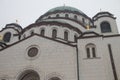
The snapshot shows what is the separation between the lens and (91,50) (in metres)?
17.7

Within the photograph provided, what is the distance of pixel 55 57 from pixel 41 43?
2.38 metres

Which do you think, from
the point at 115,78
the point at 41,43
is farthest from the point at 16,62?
the point at 115,78

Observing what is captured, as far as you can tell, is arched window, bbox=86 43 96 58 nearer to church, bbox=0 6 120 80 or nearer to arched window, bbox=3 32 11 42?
church, bbox=0 6 120 80

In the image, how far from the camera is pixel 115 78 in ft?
55.2

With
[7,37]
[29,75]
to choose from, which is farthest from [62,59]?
[7,37]

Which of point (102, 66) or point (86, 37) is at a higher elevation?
point (86, 37)

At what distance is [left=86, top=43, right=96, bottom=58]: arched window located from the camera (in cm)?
1737

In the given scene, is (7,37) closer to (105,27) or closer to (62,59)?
(62,59)

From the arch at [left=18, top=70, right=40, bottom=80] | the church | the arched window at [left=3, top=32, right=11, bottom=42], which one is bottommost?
the arch at [left=18, top=70, right=40, bottom=80]

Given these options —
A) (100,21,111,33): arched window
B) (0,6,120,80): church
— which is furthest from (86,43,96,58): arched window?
(100,21,111,33): arched window

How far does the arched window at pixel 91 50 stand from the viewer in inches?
684

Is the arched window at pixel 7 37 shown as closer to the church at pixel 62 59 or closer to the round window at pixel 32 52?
the church at pixel 62 59

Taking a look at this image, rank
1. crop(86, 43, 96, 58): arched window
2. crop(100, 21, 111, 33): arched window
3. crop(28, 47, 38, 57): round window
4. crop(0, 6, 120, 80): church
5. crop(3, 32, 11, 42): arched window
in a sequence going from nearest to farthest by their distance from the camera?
crop(0, 6, 120, 80): church < crop(86, 43, 96, 58): arched window < crop(28, 47, 38, 57): round window < crop(100, 21, 111, 33): arched window < crop(3, 32, 11, 42): arched window

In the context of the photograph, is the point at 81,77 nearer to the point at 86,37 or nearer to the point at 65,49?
the point at 65,49
